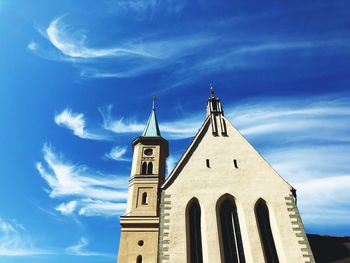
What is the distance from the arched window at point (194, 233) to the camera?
1527 centimetres

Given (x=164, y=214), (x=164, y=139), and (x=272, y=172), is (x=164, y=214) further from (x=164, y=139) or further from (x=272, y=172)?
(x=164, y=139)

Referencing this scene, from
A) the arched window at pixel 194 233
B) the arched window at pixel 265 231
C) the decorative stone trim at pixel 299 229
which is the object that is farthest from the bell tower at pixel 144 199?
the decorative stone trim at pixel 299 229

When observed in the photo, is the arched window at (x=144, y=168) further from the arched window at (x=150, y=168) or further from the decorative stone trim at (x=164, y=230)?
the decorative stone trim at (x=164, y=230)

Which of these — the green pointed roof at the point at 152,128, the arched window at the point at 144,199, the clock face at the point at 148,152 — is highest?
the green pointed roof at the point at 152,128

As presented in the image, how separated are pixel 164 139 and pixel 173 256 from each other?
72.0ft

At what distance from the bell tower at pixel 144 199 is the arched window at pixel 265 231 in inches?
321

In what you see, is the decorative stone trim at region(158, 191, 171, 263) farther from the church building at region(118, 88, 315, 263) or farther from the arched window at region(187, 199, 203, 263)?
the arched window at region(187, 199, 203, 263)

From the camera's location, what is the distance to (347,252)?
692 inches

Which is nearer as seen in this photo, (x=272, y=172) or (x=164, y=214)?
(x=164, y=214)

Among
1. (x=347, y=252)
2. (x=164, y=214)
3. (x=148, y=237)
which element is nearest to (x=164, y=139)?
(x=148, y=237)

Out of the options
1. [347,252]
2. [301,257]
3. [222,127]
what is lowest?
[301,257]

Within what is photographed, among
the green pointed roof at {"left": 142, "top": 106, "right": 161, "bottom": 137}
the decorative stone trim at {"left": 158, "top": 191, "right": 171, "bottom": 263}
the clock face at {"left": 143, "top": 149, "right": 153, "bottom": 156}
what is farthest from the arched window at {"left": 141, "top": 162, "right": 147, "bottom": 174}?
the decorative stone trim at {"left": 158, "top": 191, "right": 171, "bottom": 263}

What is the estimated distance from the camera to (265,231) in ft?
53.1

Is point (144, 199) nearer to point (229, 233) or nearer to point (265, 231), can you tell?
point (229, 233)
